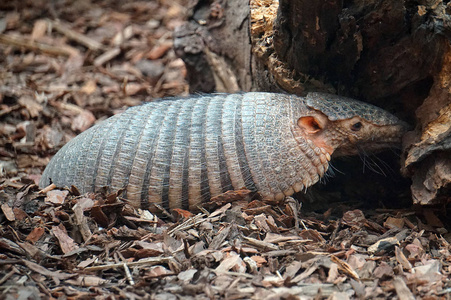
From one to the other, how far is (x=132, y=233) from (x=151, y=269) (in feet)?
2.37

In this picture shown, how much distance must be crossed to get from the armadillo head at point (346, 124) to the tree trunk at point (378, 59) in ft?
0.75

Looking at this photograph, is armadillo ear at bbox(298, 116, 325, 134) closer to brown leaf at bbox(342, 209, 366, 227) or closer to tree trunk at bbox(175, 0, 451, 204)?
tree trunk at bbox(175, 0, 451, 204)

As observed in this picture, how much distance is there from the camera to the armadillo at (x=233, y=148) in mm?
5164

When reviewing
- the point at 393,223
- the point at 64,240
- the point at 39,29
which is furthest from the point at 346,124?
the point at 39,29

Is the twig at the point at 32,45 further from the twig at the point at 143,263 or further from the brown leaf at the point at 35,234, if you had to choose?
the twig at the point at 143,263

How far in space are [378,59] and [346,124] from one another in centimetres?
71

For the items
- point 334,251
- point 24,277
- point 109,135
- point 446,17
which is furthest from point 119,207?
point 446,17

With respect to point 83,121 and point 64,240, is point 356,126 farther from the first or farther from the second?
A: point 83,121

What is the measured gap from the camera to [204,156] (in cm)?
520

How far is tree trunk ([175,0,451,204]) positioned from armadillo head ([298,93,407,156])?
0.23 m

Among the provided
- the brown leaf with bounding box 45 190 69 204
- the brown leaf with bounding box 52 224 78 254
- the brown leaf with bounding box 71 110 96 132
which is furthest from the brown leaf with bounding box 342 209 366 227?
the brown leaf with bounding box 71 110 96 132

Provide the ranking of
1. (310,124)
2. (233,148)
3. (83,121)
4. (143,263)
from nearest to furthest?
(143,263) → (233,148) → (310,124) → (83,121)

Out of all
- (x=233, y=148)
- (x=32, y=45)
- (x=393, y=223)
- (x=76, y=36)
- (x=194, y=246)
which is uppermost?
(x=76, y=36)

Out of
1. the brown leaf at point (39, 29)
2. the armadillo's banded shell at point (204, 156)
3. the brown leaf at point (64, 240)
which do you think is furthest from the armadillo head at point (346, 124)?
the brown leaf at point (39, 29)
